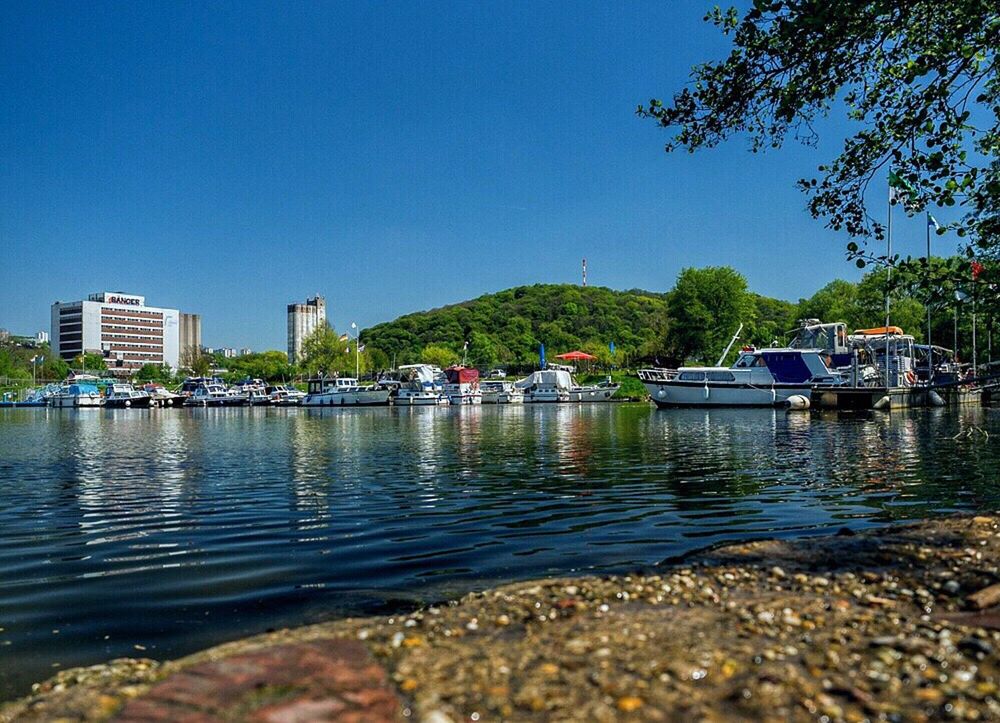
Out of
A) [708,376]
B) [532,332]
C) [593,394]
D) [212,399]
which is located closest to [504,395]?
[593,394]

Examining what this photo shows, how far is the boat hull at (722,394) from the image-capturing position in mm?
61312

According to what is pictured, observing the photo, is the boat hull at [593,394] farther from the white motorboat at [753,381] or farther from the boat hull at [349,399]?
the white motorboat at [753,381]

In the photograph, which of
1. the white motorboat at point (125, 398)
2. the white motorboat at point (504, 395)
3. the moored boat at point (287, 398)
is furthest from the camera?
the white motorboat at point (125, 398)

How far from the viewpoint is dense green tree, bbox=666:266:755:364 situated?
101562mm

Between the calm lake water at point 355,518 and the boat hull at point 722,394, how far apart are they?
118ft

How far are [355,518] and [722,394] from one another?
184 feet

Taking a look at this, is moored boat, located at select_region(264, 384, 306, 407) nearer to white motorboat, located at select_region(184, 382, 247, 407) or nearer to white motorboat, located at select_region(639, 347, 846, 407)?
white motorboat, located at select_region(184, 382, 247, 407)

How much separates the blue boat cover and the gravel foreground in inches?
2329

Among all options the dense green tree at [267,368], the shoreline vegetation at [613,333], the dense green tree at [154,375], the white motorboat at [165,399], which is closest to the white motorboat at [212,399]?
the white motorboat at [165,399]

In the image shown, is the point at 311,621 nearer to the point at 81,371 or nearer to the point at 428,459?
the point at 428,459

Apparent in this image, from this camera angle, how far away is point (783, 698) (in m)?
3.93

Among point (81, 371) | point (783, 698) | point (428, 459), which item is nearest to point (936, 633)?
point (783, 698)

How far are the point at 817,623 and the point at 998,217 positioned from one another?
6.10m

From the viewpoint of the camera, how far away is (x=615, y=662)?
447 cm
